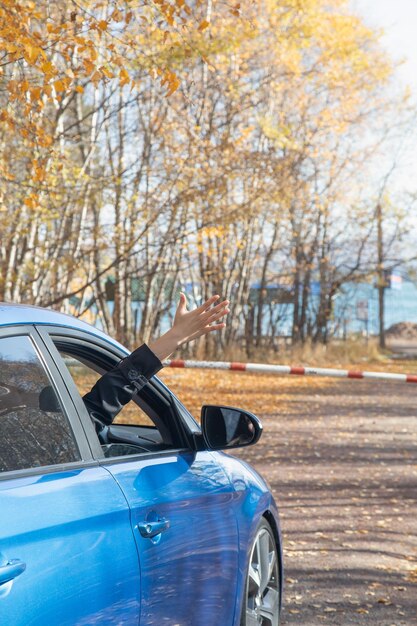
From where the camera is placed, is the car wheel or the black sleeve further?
the car wheel

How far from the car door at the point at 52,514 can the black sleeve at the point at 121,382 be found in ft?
1.61

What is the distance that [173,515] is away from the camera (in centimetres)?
362

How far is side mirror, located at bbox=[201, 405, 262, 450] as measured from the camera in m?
3.99

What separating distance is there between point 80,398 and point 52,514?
62 centimetres

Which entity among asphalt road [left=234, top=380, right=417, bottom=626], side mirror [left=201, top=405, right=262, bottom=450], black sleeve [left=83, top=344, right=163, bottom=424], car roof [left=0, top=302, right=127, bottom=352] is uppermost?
car roof [left=0, top=302, right=127, bottom=352]

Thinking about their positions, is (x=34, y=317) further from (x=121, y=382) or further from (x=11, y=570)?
(x=11, y=570)

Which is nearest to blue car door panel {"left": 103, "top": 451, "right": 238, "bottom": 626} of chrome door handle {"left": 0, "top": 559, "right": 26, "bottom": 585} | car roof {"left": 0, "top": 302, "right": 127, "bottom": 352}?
car roof {"left": 0, "top": 302, "right": 127, "bottom": 352}

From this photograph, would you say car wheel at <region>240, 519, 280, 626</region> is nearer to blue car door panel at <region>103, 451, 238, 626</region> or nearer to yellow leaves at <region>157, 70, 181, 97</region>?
blue car door panel at <region>103, 451, 238, 626</region>

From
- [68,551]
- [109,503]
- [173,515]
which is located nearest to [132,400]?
[173,515]

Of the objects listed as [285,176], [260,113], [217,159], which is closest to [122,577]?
[217,159]

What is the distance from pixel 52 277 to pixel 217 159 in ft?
15.2

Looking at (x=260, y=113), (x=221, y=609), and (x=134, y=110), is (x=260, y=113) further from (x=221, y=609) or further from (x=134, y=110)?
(x=221, y=609)

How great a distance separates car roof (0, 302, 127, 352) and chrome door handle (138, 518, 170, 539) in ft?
2.18

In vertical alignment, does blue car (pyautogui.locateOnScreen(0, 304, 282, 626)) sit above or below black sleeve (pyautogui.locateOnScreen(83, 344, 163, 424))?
below
